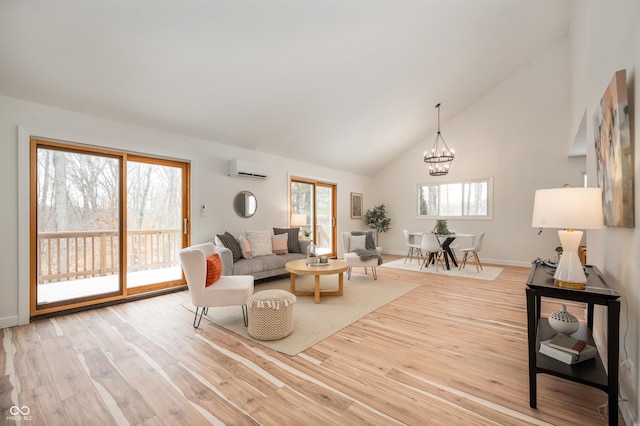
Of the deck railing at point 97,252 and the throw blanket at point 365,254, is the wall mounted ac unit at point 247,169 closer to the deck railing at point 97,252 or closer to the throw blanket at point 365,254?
the deck railing at point 97,252

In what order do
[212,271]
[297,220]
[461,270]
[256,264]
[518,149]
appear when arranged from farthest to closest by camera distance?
[518,149], [461,270], [297,220], [256,264], [212,271]

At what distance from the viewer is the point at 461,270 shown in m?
5.89

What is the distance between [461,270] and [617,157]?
15.1ft

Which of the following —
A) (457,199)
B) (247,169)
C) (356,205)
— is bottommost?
(356,205)

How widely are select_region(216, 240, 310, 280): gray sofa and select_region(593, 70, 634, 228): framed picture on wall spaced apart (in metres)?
3.97

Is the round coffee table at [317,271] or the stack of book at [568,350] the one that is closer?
the stack of book at [568,350]

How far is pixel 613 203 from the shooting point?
5.86 ft

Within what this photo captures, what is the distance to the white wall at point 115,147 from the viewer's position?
9.93 feet

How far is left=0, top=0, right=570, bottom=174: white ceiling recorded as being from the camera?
2.66m

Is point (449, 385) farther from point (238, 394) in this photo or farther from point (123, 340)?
point (123, 340)

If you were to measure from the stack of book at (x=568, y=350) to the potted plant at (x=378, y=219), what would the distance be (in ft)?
21.0

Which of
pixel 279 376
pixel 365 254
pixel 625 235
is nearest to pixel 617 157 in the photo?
pixel 625 235

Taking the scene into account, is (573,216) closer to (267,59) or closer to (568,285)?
(568,285)

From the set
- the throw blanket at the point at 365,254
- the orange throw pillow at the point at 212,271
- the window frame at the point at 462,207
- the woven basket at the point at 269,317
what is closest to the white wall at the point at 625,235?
the woven basket at the point at 269,317
